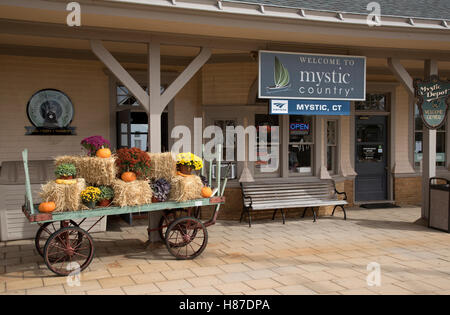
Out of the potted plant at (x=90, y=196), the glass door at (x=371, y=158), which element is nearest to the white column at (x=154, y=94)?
the potted plant at (x=90, y=196)

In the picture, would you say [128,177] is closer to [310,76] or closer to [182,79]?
[182,79]

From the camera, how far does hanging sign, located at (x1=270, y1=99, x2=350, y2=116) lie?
7.56 m

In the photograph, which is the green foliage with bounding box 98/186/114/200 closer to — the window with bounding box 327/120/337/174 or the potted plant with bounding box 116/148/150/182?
the potted plant with bounding box 116/148/150/182

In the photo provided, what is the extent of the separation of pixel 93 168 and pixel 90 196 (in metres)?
0.37

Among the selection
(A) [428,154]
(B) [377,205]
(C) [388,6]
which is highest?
(C) [388,6]

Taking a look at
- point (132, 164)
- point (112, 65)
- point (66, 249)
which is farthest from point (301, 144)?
point (66, 249)

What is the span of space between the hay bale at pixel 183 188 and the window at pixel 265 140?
356 cm

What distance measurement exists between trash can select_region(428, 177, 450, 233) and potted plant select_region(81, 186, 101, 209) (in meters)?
6.00

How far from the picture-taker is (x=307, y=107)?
25.4 ft

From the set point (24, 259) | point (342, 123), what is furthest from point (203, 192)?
point (342, 123)

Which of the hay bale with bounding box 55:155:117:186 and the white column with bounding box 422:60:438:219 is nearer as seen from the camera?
the hay bale with bounding box 55:155:117:186

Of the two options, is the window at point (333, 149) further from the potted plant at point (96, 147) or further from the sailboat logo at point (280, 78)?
the potted plant at point (96, 147)

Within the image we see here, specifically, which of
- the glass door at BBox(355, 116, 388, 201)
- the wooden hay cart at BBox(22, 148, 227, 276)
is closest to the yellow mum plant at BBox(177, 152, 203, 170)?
the wooden hay cart at BBox(22, 148, 227, 276)
